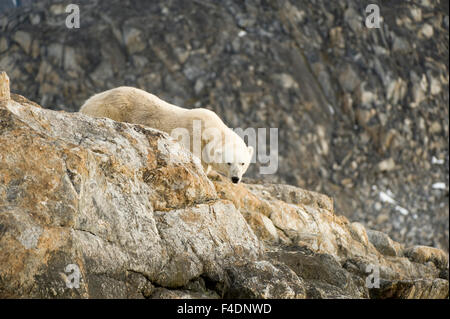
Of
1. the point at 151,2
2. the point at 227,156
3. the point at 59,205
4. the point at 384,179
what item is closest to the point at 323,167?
the point at 384,179

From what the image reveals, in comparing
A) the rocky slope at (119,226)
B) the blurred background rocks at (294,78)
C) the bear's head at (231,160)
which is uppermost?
the rocky slope at (119,226)

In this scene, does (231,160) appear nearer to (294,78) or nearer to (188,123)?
(188,123)

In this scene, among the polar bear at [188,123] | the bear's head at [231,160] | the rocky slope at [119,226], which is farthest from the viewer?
the polar bear at [188,123]

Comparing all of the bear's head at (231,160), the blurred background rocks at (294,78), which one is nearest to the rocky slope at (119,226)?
the bear's head at (231,160)

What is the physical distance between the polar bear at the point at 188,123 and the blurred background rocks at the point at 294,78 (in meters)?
16.9

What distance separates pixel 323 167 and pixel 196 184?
21198 mm

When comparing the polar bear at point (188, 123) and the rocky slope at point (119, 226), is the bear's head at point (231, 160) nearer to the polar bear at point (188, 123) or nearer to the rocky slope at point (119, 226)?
the polar bear at point (188, 123)

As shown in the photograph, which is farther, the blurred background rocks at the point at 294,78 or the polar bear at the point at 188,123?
the blurred background rocks at the point at 294,78

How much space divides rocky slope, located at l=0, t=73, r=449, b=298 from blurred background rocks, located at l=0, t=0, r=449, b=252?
19.6 metres

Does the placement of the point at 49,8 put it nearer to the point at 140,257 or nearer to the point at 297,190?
the point at 297,190

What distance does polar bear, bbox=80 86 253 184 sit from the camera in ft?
30.5

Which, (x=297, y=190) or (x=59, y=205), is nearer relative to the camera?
(x=59, y=205)

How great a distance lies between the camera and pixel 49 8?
95.7ft

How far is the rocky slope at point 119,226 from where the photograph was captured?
15.5ft
